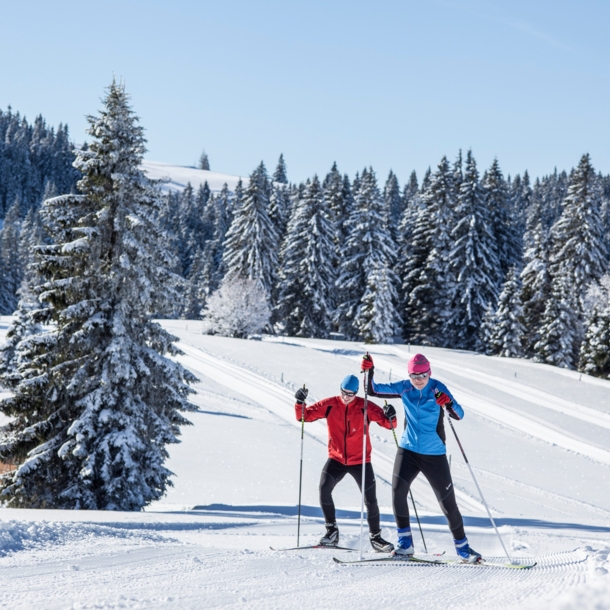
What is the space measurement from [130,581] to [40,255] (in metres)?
11.0

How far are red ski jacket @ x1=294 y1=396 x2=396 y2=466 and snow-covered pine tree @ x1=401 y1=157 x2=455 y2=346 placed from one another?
4475 cm

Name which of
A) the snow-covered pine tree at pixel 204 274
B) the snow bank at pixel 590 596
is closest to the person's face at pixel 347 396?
the snow bank at pixel 590 596

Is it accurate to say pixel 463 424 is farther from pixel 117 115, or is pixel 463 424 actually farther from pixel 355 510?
pixel 117 115

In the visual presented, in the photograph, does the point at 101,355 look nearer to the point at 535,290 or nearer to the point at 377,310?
the point at 377,310

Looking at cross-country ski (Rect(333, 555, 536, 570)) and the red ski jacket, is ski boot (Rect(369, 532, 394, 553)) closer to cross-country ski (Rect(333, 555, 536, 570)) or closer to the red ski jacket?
cross-country ski (Rect(333, 555, 536, 570))

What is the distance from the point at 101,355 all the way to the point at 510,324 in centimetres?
3614

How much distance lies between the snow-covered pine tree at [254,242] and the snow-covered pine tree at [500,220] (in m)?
19.9

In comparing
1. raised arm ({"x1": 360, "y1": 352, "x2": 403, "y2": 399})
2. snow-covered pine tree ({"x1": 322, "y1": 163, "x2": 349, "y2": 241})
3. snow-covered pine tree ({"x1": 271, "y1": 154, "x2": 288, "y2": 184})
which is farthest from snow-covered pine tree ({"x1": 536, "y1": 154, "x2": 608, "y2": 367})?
snow-covered pine tree ({"x1": 271, "y1": 154, "x2": 288, "y2": 184})

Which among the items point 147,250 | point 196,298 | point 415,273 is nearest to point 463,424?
point 147,250

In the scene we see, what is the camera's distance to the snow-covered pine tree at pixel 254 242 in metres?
51.2

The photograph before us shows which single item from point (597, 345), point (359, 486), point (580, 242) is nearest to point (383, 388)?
point (359, 486)

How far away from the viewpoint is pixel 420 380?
5.86 m

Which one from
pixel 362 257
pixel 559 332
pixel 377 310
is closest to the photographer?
pixel 559 332

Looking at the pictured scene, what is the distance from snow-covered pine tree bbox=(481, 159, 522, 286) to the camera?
55.9 meters
